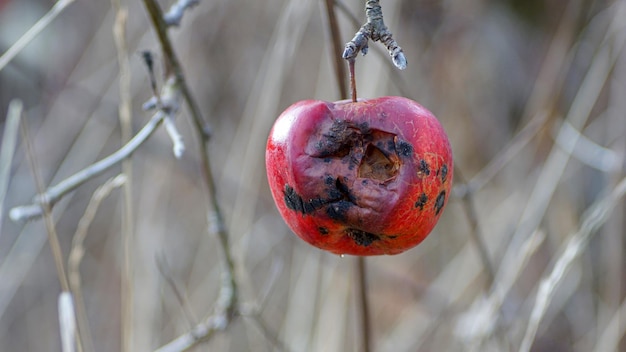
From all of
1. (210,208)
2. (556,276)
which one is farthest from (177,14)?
(556,276)

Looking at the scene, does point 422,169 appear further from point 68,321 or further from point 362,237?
point 68,321

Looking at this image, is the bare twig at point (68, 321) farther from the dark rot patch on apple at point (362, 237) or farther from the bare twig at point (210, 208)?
the dark rot patch on apple at point (362, 237)

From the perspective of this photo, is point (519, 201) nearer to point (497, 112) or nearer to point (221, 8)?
point (497, 112)

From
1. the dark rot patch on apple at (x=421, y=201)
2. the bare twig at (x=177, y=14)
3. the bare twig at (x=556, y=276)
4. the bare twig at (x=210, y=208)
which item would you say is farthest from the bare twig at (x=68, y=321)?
the bare twig at (x=556, y=276)

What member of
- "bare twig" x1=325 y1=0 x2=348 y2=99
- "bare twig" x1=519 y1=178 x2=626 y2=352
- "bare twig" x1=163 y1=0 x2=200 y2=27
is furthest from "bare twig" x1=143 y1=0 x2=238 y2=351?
"bare twig" x1=519 y1=178 x2=626 y2=352

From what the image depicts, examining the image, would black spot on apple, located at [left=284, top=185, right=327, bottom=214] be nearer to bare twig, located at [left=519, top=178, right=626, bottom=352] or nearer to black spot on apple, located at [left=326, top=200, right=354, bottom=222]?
black spot on apple, located at [left=326, top=200, right=354, bottom=222]
